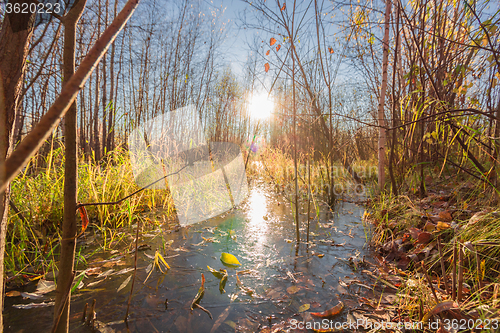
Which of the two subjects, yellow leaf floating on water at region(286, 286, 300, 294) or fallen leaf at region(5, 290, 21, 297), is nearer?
fallen leaf at region(5, 290, 21, 297)

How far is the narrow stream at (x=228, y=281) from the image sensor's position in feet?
3.92

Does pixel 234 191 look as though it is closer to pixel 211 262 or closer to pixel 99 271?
pixel 211 262

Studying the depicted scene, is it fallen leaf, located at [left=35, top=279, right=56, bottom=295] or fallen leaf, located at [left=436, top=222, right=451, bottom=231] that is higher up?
fallen leaf, located at [left=436, top=222, right=451, bottom=231]

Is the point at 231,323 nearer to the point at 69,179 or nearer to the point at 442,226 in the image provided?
→ the point at 69,179

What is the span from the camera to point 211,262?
5.96 ft

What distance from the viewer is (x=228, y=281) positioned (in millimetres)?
1566

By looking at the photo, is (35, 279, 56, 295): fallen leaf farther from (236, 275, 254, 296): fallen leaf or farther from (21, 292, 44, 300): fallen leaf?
(236, 275, 254, 296): fallen leaf

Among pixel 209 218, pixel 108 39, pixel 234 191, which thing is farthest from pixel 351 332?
pixel 234 191

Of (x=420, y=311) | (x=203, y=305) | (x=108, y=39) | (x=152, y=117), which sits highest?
(x=152, y=117)

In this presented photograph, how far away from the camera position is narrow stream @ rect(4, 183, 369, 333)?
3.92 ft

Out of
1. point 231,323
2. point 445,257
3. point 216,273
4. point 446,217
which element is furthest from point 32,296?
point 446,217

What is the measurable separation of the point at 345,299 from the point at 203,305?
0.85 metres

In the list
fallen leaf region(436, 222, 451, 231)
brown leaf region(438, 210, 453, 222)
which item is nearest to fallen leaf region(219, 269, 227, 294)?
fallen leaf region(436, 222, 451, 231)

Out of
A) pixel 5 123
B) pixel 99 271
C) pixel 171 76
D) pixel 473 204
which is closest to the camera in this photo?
pixel 5 123
